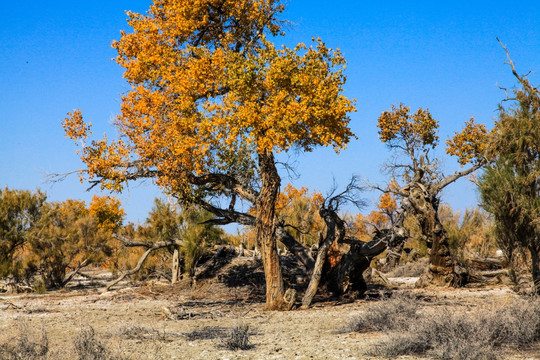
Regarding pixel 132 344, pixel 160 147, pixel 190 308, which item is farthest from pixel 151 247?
pixel 132 344

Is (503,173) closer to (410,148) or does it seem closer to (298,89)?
(298,89)

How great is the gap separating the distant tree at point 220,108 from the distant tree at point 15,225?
25.5 feet

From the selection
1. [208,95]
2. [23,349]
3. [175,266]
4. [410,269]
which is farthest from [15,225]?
[410,269]

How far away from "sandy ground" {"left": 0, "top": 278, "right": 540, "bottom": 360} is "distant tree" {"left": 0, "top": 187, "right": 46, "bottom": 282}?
1.06 meters

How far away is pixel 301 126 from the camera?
A: 12281 mm

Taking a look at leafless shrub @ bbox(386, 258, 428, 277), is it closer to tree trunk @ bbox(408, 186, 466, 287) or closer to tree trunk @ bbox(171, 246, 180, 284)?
tree trunk @ bbox(408, 186, 466, 287)

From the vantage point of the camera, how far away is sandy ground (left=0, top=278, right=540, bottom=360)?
26.2 feet

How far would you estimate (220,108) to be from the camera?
12.4 meters

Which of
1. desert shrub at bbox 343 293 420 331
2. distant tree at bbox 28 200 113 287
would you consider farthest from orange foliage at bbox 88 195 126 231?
desert shrub at bbox 343 293 420 331

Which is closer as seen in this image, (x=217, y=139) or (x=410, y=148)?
(x=217, y=139)

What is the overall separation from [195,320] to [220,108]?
4.71m

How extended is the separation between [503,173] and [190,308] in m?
8.17

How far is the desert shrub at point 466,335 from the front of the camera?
6.99 meters

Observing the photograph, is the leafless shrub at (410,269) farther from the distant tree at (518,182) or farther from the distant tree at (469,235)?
the distant tree at (518,182)
